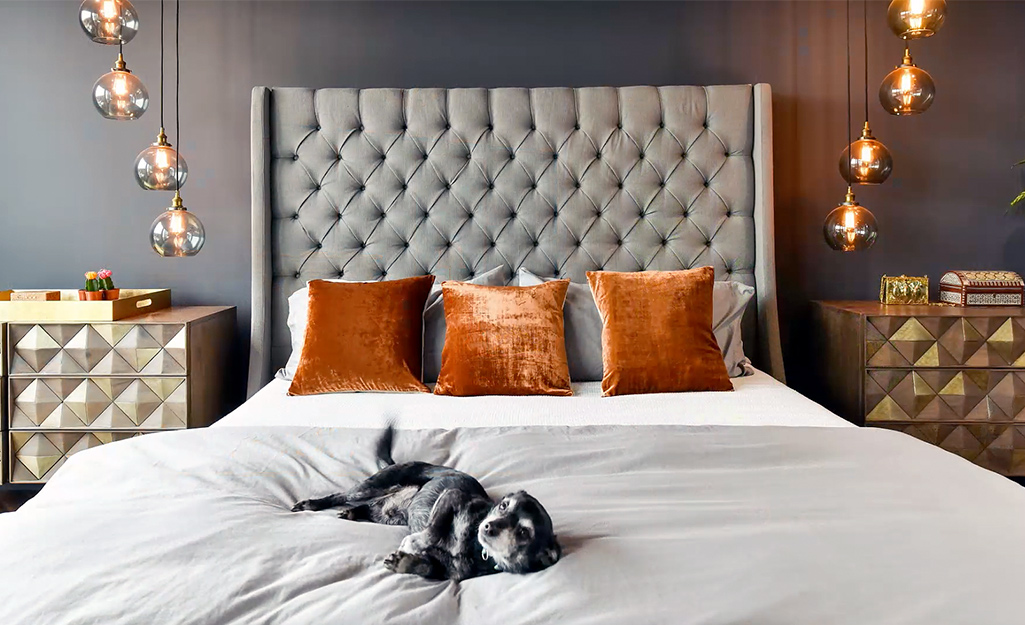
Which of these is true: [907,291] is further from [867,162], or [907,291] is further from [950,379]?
[867,162]

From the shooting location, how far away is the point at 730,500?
1360mm

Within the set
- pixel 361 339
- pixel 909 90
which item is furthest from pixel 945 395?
pixel 361 339

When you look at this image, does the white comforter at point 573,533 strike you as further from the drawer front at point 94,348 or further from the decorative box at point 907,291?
the decorative box at point 907,291

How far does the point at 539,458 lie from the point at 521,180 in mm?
1628

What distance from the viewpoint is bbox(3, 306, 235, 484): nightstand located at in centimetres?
273

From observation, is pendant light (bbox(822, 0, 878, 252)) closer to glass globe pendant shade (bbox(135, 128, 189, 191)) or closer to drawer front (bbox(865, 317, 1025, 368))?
drawer front (bbox(865, 317, 1025, 368))

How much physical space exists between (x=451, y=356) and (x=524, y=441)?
85 centimetres

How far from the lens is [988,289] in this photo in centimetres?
290

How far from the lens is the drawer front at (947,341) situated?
2.71 m

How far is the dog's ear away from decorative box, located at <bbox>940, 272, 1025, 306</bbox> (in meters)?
2.42

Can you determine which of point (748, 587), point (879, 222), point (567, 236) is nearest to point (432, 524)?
point (748, 587)

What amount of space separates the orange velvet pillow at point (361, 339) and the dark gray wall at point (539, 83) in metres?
0.86

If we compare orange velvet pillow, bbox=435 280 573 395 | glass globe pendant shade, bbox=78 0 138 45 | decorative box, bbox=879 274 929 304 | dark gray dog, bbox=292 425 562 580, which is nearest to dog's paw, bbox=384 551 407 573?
dark gray dog, bbox=292 425 562 580

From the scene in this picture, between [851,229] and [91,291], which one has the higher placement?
[851,229]
